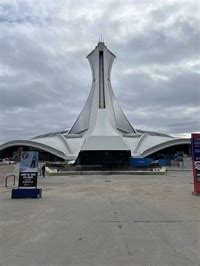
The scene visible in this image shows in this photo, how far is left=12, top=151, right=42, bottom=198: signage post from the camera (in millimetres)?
13484

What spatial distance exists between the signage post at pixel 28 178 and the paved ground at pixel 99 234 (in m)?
2.07

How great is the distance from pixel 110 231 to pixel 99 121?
50.0m

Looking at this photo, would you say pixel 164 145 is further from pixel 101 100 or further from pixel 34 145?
pixel 34 145

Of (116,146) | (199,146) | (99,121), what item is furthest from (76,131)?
(199,146)

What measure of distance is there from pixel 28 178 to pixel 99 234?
775 cm

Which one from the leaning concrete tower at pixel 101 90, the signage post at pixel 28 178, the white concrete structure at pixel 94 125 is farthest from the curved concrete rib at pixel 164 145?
the signage post at pixel 28 178

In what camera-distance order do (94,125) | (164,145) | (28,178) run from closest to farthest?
(28,178)
(94,125)
(164,145)

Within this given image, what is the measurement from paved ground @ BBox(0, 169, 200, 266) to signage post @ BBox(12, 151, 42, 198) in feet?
6.80

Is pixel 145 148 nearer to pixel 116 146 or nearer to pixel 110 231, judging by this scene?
pixel 116 146

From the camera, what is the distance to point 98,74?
78.4 m

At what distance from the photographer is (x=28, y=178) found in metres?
14.0


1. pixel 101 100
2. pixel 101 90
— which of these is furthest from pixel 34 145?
pixel 101 90

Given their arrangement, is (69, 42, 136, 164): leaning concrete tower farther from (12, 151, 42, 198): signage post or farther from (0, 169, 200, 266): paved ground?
(0, 169, 200, 266): paved ground

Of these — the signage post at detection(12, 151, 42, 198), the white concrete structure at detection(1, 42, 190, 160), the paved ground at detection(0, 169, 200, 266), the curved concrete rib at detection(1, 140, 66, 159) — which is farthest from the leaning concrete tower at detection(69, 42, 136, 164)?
the paved ground at detection(0, 169, 200, 266)
